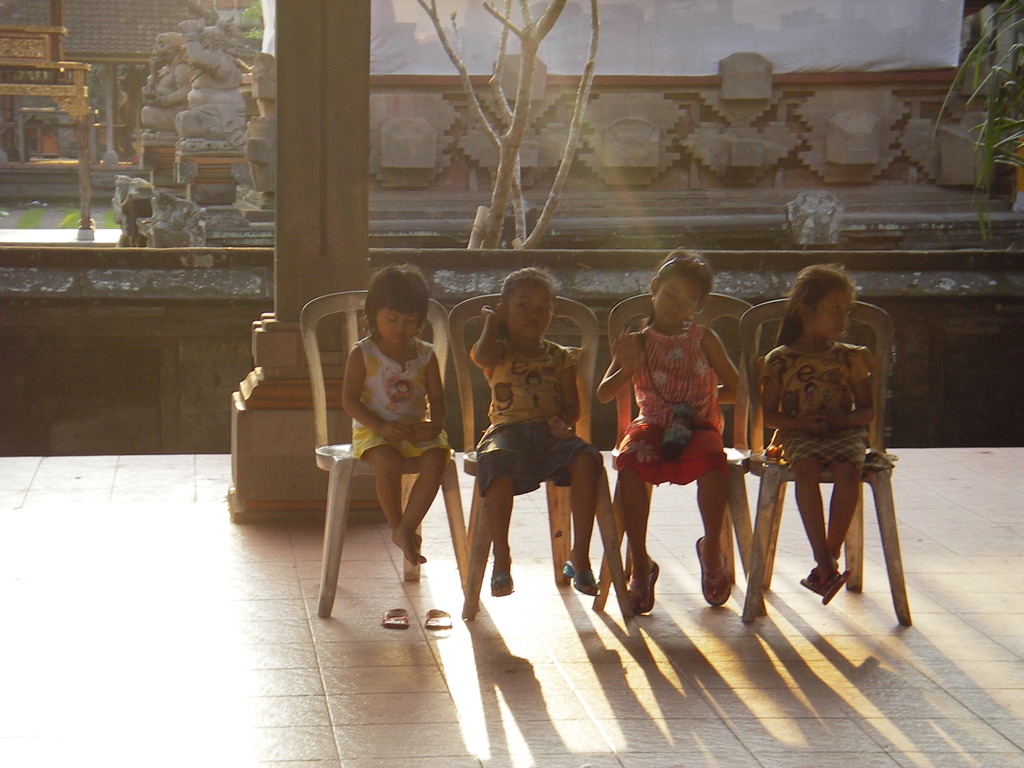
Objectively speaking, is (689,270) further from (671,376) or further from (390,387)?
(390,387)

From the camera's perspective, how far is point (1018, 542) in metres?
4.58

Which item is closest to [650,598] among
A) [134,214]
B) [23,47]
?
[134,214]

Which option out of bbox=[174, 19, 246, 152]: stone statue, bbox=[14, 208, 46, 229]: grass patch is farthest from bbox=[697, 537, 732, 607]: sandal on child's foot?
bbox=[14, 208, 46, 229]: grass patch

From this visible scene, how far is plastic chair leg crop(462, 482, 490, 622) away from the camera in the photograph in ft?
11.7

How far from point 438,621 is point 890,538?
1.24 meters

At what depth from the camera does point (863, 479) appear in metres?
3.64

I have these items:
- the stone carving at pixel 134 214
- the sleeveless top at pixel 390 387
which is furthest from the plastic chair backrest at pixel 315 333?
the stone carving at pixel 134 214

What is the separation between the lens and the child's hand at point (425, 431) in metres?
3.72

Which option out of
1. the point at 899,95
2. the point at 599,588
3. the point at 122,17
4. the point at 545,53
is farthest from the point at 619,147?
the point at 122,17

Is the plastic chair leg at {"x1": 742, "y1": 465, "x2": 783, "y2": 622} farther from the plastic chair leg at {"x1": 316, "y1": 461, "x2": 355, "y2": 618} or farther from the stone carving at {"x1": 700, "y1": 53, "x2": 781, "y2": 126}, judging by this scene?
the stone carving at {"x1": 700, "y1": 53, "x2": 781, "y2": 126}

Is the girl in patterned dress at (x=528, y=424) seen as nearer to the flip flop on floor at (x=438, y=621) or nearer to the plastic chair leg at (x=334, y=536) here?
the flip flop on floor at (x=438, y=621)

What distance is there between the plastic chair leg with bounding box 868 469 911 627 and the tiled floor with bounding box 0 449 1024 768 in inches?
2.6

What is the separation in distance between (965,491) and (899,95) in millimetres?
6856

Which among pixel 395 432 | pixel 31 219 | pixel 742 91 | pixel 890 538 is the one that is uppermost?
pixel 742 91
